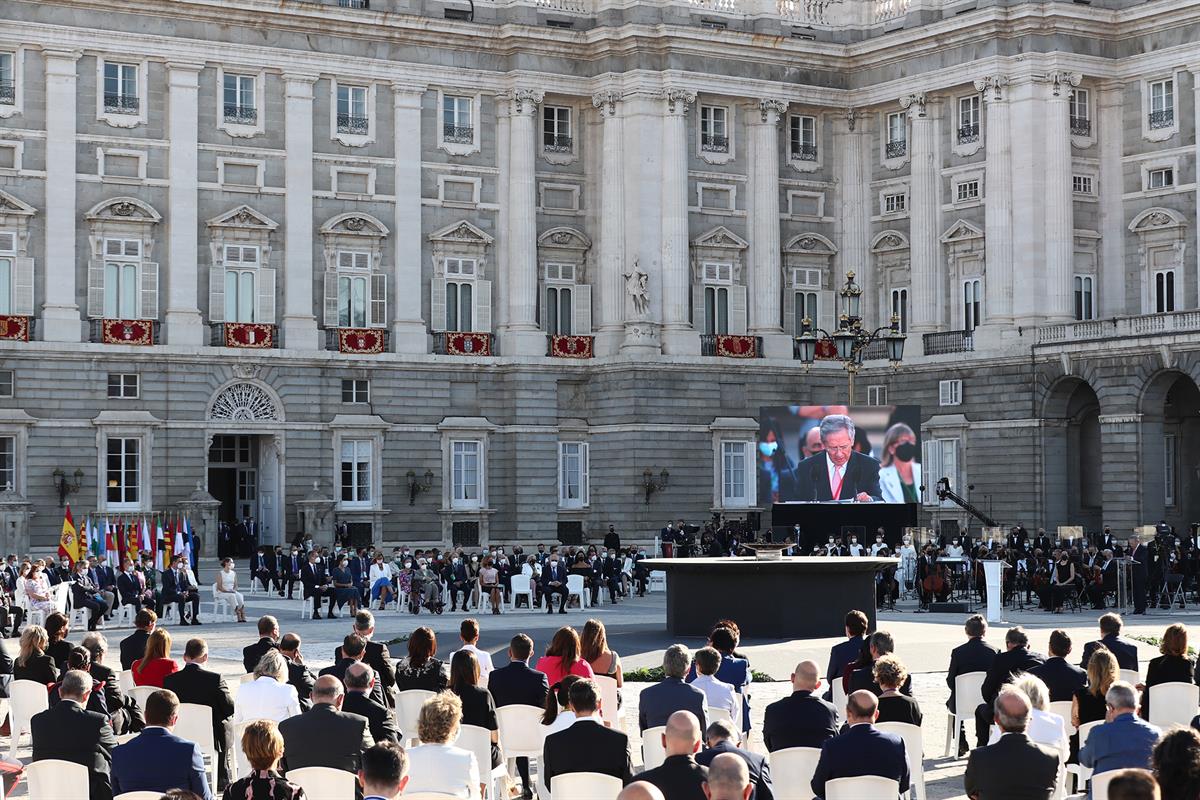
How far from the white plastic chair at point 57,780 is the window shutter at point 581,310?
47555 mm

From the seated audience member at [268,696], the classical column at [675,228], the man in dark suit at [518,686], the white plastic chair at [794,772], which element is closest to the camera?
the white plastic chair at [794,772]

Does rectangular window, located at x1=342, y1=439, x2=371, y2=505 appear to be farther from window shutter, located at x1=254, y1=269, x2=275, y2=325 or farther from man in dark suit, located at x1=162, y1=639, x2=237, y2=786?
man in dark suit, located at x1=162, y1=639, x2=237, y2=786

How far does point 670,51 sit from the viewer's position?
59.4 meters

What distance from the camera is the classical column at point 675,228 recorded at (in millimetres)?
59219

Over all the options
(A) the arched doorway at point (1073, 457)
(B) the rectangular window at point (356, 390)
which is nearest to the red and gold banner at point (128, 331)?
(B) the rectangular window at point (356, 390)

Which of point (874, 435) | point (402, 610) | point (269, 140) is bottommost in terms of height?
point (402, 610)

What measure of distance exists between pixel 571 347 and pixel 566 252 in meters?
2.94

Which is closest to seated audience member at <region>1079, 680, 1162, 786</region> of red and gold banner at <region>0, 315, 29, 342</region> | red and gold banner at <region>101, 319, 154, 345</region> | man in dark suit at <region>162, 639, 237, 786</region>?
man in dark suit at <region>162, 639, 237, 786</region>

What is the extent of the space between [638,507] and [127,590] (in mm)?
23396

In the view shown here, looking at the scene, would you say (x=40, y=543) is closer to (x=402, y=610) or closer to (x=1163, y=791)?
(x=402, y=610)

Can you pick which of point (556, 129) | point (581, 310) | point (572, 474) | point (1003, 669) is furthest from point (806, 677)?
point (556, 129)

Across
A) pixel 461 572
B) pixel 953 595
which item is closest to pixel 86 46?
pixel 461 572

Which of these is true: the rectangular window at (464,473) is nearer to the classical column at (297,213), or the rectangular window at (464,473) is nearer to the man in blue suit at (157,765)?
the classical column at (297,213)

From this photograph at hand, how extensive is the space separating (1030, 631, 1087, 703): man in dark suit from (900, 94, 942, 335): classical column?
1714 inches
